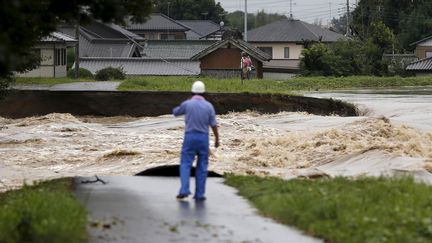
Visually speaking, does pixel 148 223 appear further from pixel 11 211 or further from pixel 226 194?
pixel 226 194

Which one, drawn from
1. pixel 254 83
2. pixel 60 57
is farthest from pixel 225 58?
pixel 254 83

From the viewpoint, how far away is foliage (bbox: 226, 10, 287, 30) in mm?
130250

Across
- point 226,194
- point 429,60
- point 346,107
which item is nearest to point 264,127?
point 346,107

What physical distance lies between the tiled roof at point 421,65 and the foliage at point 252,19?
177 ft

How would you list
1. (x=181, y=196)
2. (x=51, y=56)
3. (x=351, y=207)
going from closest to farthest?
(x=351, y=207)
(x=181, y=196)
(x=51, y=56)

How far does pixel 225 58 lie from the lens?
6556 cm

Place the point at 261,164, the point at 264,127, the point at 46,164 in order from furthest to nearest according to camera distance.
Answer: the point at 264,127
the point at 46,164
the point at 261,164

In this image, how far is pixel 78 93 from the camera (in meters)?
40.2

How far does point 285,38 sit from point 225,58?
23826mm

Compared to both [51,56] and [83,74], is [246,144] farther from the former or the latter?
[83,74]

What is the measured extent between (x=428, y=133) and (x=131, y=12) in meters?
14.1

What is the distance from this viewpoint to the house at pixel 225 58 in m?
64.6

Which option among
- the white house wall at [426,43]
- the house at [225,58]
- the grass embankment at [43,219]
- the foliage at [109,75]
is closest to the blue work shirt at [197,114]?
the grass embankment at [43,219]

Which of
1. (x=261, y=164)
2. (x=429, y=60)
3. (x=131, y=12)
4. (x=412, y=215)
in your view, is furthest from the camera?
(x=429, y=60)
